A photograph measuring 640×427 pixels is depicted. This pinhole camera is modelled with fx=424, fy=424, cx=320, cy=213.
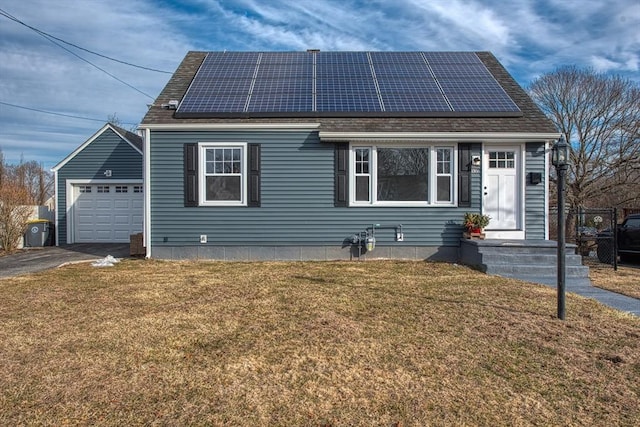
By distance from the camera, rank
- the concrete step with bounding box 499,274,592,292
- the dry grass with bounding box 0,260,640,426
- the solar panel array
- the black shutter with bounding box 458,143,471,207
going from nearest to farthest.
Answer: the dry grass with bounding box 0,260,640,426 → the concrete step with bounding box 499,274,592,292 → the black shutter with bounding box 458,143,471,207 → the solar panel array

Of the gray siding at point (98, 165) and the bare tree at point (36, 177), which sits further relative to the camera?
the bare tree at point (36, 177)

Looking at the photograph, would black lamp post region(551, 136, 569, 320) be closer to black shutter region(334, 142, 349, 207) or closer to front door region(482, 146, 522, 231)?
front door region(482, 146, 522, 231)

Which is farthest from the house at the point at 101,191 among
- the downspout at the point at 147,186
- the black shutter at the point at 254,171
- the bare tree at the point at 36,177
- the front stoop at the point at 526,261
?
the bare tree at the point at 36,177

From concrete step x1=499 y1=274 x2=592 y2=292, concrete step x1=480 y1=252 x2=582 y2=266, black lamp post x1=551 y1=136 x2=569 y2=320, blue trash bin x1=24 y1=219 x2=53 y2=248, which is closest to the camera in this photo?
black lamp post x1=551 y1=136 x2=569 y2=320

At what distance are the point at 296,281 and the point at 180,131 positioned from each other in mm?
5061

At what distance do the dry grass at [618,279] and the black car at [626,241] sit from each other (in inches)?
23.8

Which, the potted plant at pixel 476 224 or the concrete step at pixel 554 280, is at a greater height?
the potted plant at pixel 476 224

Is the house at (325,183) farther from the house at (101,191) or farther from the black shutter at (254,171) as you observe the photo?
the house at (101,191)

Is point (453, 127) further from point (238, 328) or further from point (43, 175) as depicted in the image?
point (43, 175)

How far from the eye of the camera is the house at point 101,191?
15117 mm

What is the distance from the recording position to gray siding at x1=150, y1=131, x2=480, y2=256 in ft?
33.0

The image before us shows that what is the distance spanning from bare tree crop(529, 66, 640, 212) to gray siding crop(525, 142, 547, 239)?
9.52 meters

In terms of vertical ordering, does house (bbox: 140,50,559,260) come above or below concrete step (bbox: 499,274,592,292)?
above

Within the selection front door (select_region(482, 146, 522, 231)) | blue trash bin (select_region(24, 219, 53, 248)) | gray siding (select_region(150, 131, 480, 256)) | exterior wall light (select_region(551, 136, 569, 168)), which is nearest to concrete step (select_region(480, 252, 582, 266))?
gray siding (select_region(150, 131, 480, 256))
